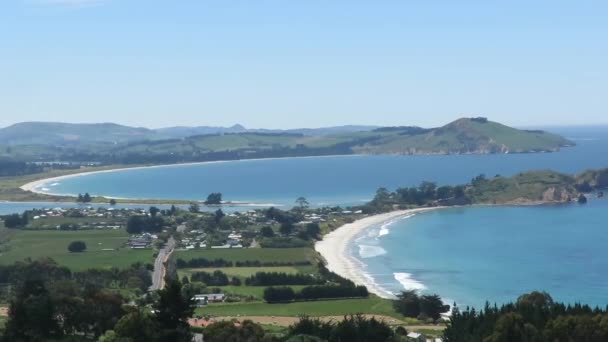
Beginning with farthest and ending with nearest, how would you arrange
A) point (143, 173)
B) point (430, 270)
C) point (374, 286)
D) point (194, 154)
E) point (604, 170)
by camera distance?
point (194, 154) < point (143, 173) < point (604, 170) < point (430, 270) < point (374, 286)

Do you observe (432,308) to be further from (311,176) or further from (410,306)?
(311,176)

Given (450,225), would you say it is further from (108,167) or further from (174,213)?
(108,167)

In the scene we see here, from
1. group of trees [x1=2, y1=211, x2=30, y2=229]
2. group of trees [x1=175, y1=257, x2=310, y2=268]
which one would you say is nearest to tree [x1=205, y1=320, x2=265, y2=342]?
group of trees [x1=175, y1=257, x2=310, y2=268]

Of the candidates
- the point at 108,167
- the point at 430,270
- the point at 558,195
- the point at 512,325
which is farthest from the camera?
the point at 108,167

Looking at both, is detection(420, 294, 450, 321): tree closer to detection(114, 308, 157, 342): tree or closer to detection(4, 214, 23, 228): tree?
detection(114, 308, 157, 342): tree

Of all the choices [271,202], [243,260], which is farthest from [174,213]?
[243,260]

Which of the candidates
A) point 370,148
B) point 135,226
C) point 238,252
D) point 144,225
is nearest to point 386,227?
point 144,225
